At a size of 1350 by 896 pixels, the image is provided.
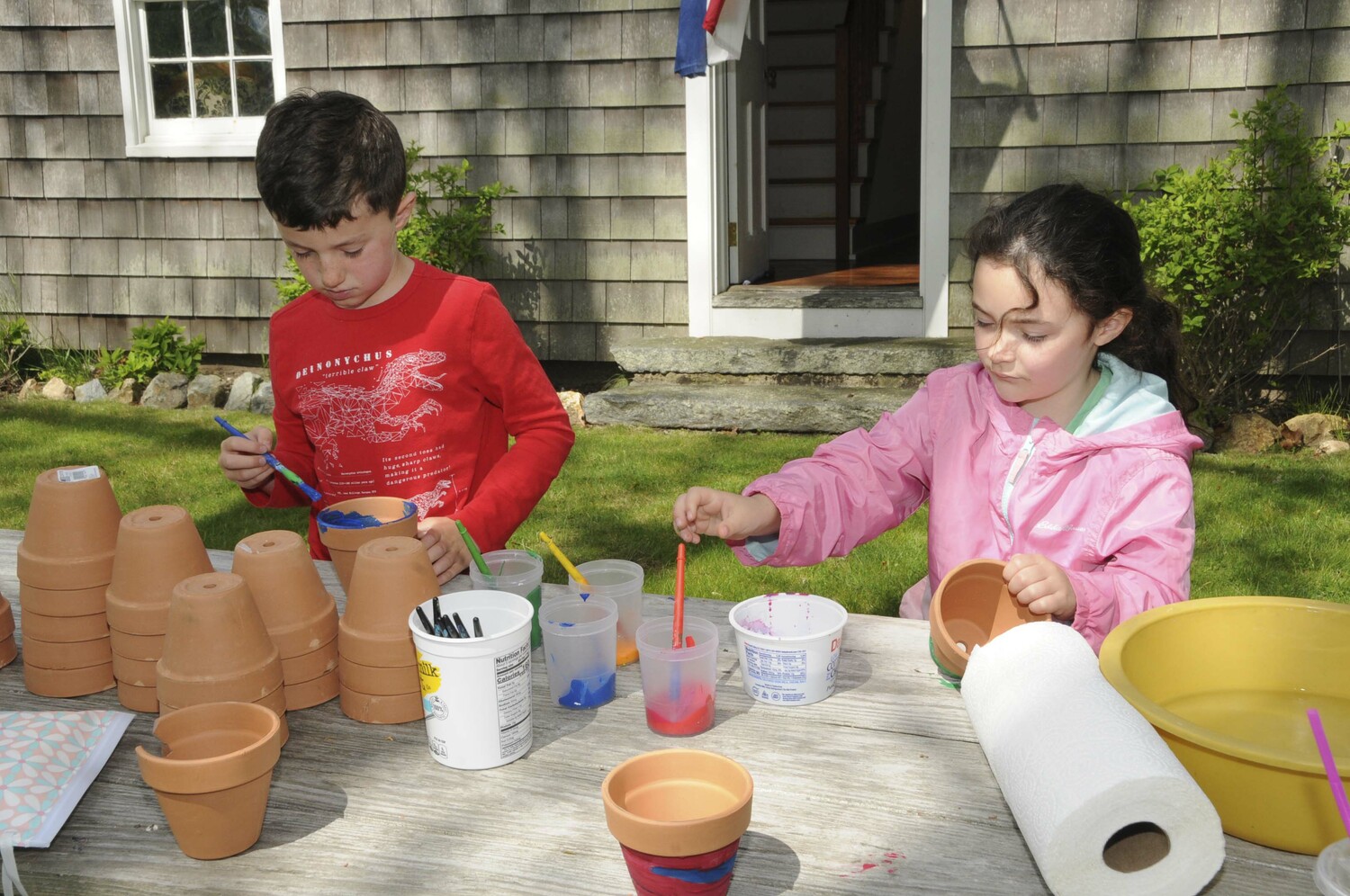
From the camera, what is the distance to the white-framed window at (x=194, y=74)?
6.40 metres

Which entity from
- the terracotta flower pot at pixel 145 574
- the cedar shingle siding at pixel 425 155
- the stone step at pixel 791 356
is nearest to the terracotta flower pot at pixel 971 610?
the terracotta flower pot at pixel 145 574

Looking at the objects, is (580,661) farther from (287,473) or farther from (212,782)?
(287,473)

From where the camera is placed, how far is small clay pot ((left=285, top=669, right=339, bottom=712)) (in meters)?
1.37

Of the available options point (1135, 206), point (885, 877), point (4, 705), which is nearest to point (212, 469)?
point (4, 705)

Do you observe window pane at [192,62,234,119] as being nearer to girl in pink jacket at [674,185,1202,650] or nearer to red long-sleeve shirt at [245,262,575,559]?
red long-sleeve shirt at [245,262,575,559]

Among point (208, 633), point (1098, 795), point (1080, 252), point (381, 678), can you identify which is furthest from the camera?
point (1080, 252)

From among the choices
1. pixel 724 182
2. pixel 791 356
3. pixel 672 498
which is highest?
pixel 724 182

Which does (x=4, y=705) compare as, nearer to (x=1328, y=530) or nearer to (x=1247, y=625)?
(x=1247, y=625)

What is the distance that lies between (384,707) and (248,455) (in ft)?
2.49

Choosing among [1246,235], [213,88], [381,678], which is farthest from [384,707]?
[213,88]

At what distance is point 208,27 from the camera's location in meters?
6.48

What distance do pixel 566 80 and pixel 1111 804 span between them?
17.9 ft

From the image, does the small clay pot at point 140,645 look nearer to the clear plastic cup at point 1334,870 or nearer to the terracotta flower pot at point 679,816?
the terracotta flower pot at point 679,816

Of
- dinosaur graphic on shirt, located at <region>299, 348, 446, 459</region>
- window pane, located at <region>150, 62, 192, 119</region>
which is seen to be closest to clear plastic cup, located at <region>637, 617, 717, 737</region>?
dinosaur graphic on shirt, located at <region>299, 348, 446, 459</region>
